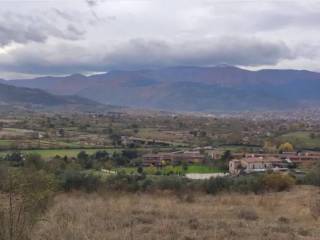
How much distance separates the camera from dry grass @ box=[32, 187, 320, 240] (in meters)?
7.29

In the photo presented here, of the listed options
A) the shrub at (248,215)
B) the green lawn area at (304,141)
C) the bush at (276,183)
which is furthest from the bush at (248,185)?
the green lawn area at (304,141)

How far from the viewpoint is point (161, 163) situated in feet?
135

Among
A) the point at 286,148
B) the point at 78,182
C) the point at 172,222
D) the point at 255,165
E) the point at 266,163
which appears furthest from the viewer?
the point at 286,148

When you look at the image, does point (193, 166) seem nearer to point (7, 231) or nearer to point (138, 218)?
point (138, 218)

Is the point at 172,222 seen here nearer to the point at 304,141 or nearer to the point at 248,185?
the point at 248,185

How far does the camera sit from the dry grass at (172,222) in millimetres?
7293

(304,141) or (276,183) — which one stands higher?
(276,183)

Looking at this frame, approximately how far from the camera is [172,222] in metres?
8.69

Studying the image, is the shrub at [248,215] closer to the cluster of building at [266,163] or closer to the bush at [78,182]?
the bush at [78,182]

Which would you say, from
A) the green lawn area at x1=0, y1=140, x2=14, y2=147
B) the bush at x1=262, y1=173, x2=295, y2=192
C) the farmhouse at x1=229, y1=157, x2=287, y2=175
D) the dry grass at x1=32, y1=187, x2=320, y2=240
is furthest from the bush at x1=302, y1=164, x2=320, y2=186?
the green lawn area at x1=0, y1=140, x2=14, y2=147

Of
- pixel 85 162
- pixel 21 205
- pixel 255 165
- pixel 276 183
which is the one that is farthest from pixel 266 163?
pixel 21 205

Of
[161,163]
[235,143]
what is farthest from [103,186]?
[235,143]

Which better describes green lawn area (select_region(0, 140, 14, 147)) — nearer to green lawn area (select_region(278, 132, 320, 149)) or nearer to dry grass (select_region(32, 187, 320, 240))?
green lawn area (select_region(278, 132, 320, 149))

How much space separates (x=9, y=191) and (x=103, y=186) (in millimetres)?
11520
